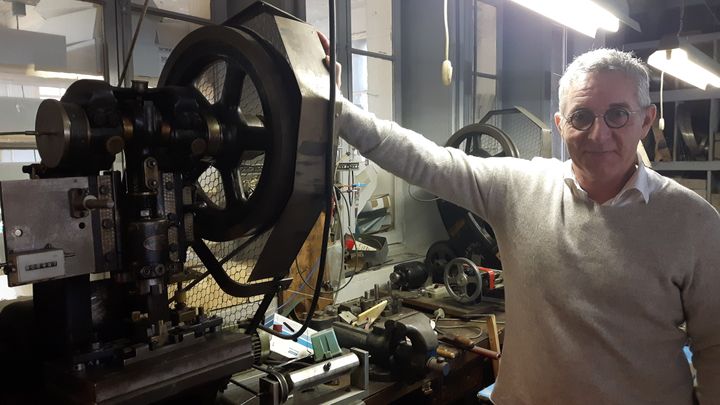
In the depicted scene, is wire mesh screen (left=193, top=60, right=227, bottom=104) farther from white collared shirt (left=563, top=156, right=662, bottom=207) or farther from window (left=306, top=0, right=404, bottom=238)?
window (left=306, top=0, right=404, bottom=238)

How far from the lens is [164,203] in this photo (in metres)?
0.84

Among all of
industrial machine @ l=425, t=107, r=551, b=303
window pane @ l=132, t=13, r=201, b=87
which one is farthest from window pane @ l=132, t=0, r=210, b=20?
industrial machine @ l=425, t=107, r=551, b=303

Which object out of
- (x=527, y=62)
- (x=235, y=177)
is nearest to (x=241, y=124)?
(x=235, y=177)

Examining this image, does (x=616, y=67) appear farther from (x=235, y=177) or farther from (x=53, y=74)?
(x=53, y=74)

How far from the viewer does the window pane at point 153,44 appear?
187 centimetres

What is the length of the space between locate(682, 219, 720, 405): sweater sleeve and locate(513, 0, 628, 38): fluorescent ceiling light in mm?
703

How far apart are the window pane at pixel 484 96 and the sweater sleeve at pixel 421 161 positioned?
2422 millimetres

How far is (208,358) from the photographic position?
2.84 ft

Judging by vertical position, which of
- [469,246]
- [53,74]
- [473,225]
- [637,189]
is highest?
[53,74]

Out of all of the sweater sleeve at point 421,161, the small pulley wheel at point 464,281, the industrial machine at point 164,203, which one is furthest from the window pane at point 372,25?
the industrial machine at point 164,203

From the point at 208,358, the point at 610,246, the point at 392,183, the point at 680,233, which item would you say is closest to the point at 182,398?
the point at 208,358

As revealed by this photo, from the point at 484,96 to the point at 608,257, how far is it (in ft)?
9.36

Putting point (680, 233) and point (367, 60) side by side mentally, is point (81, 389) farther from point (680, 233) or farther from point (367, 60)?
point (367, 60)

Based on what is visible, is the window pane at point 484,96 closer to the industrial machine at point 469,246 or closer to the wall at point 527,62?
the wall at point 527,62
